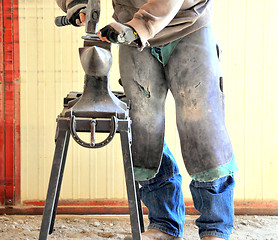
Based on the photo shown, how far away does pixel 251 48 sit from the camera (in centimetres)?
341

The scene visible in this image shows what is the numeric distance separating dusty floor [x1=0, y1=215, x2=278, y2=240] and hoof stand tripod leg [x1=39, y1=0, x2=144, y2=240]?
3.49 ft

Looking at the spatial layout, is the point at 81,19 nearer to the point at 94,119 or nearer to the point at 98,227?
the point at 94,119

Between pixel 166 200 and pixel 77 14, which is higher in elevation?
pixel 77 14

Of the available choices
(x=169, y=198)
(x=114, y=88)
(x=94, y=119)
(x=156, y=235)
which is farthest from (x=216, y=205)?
(x=114, y=88)

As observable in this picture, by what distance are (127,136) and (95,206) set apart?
1595 millimetres

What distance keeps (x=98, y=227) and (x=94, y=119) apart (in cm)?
142

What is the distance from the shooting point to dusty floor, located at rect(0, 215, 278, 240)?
9.95 ft

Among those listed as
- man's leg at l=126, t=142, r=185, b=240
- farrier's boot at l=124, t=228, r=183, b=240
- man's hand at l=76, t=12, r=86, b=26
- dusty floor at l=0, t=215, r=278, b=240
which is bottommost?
dusty floor at l=0, t=215, r=278, b=240

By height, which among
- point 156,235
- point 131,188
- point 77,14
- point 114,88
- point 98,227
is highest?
point 77,14

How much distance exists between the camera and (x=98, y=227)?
323 cm

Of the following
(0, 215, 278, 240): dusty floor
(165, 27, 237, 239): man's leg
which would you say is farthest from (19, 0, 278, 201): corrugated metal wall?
(165, 27, 237, 239): man's leg

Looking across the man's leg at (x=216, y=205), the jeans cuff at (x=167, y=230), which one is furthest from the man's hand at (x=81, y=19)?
the jeans cuff at (x=167, y=230)

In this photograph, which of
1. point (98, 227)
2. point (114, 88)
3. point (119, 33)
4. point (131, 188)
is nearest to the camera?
point (119, 33)

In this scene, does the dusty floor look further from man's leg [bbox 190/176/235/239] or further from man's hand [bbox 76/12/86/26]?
man's hand [bbox 76/12/86/26]
